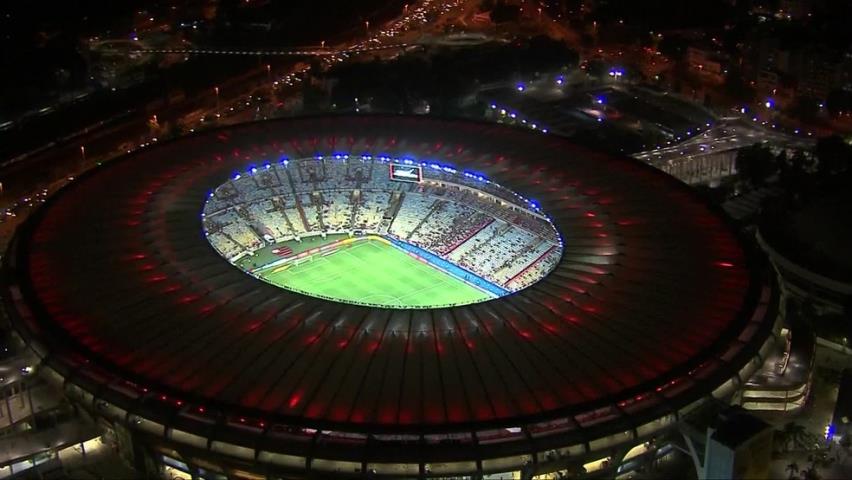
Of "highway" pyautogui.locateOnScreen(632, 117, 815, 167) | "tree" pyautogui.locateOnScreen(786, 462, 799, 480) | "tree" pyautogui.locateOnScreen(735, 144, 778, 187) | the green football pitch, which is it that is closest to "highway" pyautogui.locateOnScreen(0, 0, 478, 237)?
the green football pitch

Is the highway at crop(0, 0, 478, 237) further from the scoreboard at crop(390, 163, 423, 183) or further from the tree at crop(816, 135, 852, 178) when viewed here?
the tree at crop(816, 135, 852, 178)

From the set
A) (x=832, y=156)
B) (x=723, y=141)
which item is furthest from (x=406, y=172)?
(x=832, y=156)

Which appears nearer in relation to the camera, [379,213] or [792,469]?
[792,469]

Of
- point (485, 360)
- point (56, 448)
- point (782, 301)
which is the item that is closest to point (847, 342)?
point (782, 301)

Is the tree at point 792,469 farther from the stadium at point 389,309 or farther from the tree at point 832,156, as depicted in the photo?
the tree at point 832,156

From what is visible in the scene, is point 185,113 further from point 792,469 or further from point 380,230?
point 792,469

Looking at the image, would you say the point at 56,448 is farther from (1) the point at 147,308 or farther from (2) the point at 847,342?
(2) the point at 847,342

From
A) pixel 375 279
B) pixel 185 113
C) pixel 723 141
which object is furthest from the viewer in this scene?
pixel 185 113

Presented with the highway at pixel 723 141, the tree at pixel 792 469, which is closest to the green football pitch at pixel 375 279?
the tree at pixel 792 469
